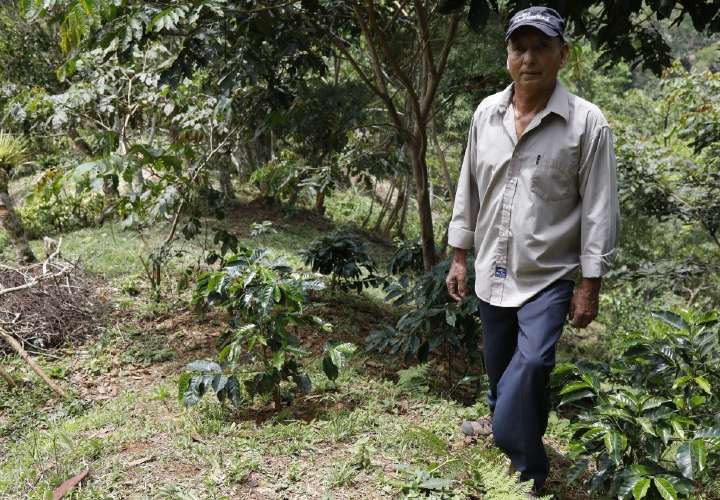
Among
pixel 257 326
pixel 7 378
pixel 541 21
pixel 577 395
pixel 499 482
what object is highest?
pixel 541 21

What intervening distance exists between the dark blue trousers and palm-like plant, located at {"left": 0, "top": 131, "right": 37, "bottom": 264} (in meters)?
5.07

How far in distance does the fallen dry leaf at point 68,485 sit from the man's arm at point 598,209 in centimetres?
253

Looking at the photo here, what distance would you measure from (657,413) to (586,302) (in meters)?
0.51

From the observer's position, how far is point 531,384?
254 cm

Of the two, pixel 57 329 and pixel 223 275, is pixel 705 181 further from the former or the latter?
pixel 57 329

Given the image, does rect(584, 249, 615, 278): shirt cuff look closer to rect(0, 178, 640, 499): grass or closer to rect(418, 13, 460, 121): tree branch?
rect(0, 178, 640, 499): grass

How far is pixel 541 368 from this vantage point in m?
2.52

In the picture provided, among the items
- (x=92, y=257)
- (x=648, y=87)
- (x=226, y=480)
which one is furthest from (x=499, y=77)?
(x=648, y=87)

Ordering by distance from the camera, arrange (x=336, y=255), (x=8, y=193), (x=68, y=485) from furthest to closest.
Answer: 1. (x=336, y=255)
2. (x=8, y=193)
3. (x=68, y=485)

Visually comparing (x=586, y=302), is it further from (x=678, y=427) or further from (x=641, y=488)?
(x=641, y=488)

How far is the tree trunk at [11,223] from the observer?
586 cm

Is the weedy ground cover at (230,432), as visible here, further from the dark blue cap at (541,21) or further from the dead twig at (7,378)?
the dark blue cap at (541,21)

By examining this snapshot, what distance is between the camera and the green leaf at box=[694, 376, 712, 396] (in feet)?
7.50

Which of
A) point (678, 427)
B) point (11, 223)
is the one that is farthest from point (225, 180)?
point (678, 427)
